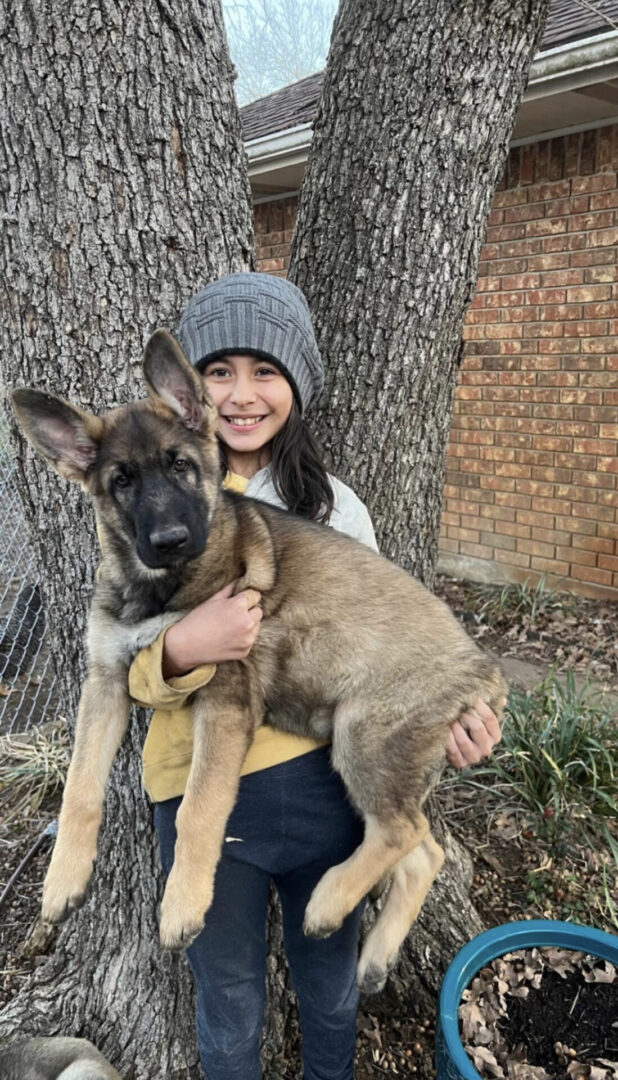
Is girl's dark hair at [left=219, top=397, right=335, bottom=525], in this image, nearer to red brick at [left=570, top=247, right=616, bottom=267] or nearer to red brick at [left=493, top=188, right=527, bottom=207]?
red brick at [left=570, top=247, right=616, bottom=267]

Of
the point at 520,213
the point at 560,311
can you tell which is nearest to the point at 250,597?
→ the point at 560,311

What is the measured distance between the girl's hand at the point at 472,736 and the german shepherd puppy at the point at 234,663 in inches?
1.4

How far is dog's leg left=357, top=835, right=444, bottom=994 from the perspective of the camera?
2.43 meters

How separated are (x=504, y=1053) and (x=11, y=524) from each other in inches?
260

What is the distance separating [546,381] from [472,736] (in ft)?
17.8

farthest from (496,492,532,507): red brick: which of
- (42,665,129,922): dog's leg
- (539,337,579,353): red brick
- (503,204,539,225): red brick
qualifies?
(42,665,129,922): dog's leg

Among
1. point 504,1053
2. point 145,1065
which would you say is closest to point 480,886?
point 504,1053

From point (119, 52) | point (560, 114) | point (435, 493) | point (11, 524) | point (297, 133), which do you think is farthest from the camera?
point (11, 524)

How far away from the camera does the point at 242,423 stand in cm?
255

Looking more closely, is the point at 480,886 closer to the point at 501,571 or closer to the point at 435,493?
the point at 435,493

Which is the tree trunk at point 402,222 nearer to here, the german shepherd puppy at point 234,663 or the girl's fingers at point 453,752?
the german shepherd puppy at point 234,663

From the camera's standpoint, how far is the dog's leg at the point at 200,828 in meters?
2.07

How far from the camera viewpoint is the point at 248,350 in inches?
95.4

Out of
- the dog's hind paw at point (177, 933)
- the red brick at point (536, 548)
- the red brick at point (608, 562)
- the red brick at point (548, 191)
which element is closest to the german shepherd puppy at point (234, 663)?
the dog's hind paw at point (177, 933)
